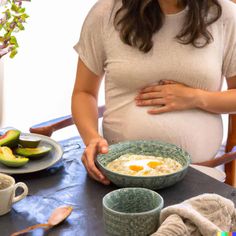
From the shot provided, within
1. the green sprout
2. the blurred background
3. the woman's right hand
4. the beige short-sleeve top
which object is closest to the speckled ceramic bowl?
the woman's right hand

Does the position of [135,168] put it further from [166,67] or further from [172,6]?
[172,6]

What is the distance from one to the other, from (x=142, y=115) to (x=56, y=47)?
4.08 ft

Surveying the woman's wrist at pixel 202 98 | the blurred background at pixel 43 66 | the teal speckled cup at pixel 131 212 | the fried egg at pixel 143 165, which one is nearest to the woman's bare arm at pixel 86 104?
the fried egg at pixel 143 165

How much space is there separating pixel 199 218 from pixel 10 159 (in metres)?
0.60

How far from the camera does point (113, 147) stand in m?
1.37

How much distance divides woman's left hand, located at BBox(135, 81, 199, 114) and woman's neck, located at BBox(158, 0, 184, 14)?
0.23 metres

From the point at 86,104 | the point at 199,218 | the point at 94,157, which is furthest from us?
the point at 86,104

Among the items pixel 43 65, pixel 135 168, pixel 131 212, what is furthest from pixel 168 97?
pixel 43 65

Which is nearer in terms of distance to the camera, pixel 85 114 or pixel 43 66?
pixel 85 114

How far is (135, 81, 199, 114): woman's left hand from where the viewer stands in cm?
148

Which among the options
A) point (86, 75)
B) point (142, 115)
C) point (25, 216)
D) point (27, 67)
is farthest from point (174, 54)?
point (27, 67)

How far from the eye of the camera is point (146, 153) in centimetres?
138

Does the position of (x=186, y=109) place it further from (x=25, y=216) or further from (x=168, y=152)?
(x=25, y=216)

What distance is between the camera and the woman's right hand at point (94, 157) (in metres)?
1.24
